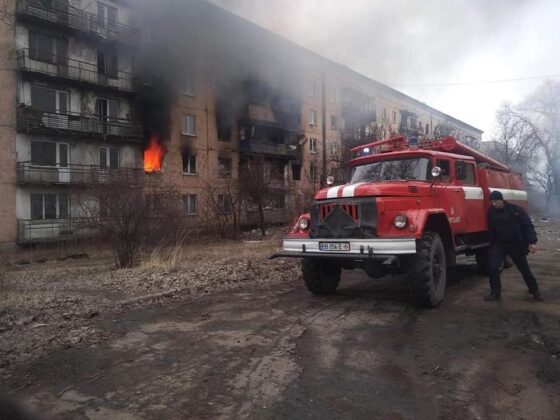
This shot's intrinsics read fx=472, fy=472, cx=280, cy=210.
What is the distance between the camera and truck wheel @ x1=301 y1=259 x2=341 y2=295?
6.38 meters

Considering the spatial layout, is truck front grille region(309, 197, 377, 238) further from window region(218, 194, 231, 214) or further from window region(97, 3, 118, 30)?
window region(97, 3, 118, 30)

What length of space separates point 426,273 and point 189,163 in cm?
2234

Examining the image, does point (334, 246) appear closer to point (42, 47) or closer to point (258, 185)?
point (258, 185)

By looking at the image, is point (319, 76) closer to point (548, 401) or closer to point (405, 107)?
point (548, 401)

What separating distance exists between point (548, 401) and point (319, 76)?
10620 mm

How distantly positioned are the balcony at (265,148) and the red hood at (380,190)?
21596 millimetres

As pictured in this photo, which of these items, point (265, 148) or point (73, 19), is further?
point (265, 148)

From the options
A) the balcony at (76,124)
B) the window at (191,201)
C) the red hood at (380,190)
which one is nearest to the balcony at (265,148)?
the window at (191,201)

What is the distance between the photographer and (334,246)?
18.2ft

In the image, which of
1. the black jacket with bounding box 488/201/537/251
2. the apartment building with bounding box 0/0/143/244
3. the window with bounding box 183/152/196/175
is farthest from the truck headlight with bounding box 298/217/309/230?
the window with bounding box 183/152/196/175

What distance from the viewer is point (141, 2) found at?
9.53m

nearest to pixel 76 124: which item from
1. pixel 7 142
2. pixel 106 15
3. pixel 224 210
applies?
pixel 7 142

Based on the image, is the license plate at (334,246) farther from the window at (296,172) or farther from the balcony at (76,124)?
the window at (296,172)

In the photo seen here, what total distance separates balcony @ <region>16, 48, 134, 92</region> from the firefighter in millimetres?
20228
